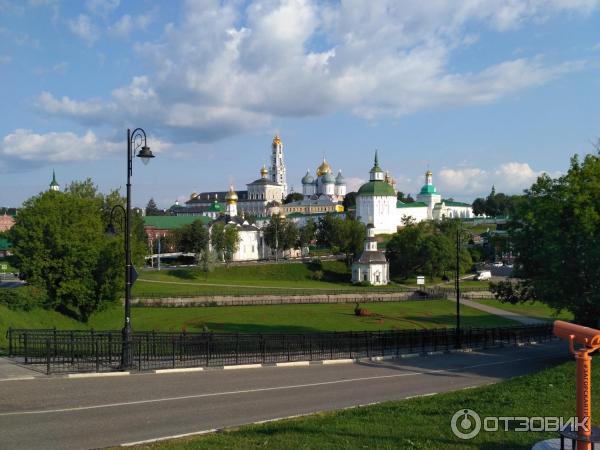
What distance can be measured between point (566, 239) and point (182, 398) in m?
19.4

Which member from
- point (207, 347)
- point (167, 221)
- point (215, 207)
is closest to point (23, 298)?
point (207, 347)

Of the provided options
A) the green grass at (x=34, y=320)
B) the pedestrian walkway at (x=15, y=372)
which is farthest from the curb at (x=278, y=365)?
the green grass at (x=34, y=320)

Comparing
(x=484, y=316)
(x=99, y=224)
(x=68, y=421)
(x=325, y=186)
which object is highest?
(x=325, y=186)

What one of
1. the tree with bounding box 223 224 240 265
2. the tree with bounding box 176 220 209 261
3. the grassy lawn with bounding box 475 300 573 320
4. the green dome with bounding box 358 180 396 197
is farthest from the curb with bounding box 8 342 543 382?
the green dome with bounding box 358 180 396 197

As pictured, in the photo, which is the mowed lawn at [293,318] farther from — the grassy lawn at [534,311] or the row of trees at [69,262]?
the grassy lawn at [534,311]

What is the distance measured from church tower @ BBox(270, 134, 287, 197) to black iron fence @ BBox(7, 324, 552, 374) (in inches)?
6458

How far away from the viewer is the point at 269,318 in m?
46.8

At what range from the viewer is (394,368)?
2158 centimetres

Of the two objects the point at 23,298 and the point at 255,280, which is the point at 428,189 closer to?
the point at 255,280

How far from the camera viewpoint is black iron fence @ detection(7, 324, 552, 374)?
17877 millimetres

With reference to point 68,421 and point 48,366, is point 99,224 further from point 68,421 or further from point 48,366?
point 68,421

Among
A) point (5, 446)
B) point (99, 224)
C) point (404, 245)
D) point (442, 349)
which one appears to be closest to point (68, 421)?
point (5, 446)

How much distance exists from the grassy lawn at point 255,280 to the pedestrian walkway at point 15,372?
4066 cm

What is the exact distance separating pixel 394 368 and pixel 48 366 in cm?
1147
